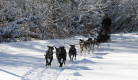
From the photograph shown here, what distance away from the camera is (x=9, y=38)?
14250 millimetres

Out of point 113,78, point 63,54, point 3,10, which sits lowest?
point 113,78

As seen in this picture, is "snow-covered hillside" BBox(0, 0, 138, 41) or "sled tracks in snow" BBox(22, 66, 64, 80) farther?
"snow-covered hillside" BBox(0, 0, 138, 41)

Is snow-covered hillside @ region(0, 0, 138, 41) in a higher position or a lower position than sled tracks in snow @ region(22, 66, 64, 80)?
higher

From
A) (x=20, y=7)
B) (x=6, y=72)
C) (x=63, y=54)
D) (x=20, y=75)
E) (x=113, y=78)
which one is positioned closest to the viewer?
(x=113, y=78)

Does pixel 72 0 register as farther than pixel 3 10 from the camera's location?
Yes

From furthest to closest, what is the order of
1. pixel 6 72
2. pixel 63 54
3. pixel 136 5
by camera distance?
pixel 136 5 → pixel 63 54 → pixel 6 72

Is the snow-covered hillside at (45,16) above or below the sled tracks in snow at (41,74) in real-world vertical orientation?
above

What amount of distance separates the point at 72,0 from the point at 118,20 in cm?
1095

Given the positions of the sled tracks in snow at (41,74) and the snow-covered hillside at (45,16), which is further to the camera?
the snow-covered hillside at (45,16)

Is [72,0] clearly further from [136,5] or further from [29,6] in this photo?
[136,5]

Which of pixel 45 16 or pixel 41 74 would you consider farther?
pixel 45 16

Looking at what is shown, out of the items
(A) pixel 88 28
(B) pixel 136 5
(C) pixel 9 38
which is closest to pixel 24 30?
(C) pixel 9 38

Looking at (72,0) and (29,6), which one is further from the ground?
(72,0)

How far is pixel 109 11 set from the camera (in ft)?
87.1
